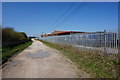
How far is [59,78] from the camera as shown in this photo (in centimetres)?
377

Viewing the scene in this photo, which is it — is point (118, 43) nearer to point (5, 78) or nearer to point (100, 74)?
point (100, 74)

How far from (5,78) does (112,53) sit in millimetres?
5338

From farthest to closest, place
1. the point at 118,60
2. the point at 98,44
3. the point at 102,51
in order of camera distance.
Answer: the point at 98,44 < the point at 102,51 < the point at 118,60

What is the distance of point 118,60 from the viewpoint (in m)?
5.04

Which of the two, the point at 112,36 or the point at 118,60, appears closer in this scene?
the point at 118,60

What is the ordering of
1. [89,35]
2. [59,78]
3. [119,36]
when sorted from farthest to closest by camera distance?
[89,35], [119,36], [59,78]

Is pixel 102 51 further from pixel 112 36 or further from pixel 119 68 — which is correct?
pixel 119 68

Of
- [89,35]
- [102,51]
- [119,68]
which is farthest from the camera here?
[89,35]

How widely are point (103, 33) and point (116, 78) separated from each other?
3.73m

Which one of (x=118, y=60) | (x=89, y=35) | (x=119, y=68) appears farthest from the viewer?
(x=89, y=35)

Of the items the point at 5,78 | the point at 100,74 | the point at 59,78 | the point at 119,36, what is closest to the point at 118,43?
the point at 119,36

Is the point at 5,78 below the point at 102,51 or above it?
below

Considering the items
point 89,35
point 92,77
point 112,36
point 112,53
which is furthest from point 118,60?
point 89,35

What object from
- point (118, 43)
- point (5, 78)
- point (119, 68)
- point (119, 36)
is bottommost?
point (5, 78)
